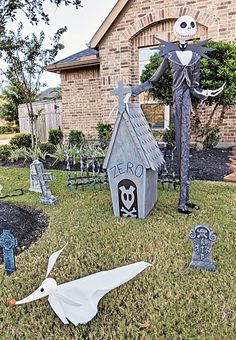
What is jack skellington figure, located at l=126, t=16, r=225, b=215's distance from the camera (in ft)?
11.9

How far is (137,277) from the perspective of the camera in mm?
2545

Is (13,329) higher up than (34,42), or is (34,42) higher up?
(34,42)

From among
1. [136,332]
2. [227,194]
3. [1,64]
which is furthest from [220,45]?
[1,64]

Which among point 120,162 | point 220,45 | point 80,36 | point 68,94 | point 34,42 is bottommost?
point 120,162

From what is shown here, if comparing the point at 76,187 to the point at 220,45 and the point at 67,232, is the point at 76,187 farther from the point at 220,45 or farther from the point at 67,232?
the point at 220,45

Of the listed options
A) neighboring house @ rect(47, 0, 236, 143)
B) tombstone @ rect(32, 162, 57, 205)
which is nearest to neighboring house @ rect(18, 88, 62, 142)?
neighboring house @ rect(47, 0, 236, 143)

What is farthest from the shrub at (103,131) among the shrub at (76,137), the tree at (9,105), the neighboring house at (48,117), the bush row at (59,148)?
the tree at (9,105)

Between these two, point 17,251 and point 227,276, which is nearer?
point 227,276

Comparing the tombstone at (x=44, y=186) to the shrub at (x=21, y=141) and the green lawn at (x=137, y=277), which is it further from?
the shrub at (x=21, y=141)

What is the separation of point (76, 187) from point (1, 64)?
6.92 m

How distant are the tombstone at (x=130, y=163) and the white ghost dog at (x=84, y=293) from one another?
5.77 ft

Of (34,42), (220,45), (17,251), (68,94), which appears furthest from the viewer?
(68,94)

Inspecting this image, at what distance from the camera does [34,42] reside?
9961mm

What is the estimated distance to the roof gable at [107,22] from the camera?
29.4ft
